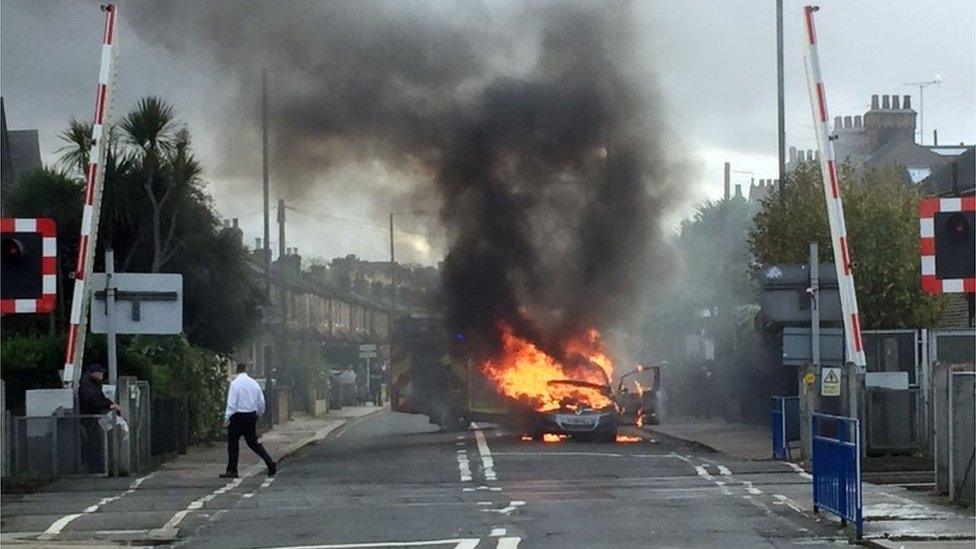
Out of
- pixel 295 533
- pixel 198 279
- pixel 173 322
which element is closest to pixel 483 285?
pixel 198 279

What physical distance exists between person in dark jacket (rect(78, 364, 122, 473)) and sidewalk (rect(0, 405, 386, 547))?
286mm

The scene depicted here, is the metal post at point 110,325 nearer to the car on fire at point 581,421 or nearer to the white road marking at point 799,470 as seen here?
the white road marking at point 799,470

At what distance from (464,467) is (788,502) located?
6.88m

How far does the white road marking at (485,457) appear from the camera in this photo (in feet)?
70.0

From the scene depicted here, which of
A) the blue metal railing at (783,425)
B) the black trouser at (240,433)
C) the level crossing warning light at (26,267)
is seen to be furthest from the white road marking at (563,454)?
the level crossing warning light at (26,267)

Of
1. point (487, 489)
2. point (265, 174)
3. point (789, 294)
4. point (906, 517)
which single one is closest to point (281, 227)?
point (265, 174)

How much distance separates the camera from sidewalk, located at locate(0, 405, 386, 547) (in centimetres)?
1456

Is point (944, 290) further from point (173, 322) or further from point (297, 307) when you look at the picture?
point (297, 307)

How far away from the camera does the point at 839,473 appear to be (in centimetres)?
1436

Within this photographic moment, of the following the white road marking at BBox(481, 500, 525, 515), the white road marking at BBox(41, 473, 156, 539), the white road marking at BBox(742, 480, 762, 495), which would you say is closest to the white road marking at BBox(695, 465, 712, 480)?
the white road marking at BBox(742, 480, 762, 495)

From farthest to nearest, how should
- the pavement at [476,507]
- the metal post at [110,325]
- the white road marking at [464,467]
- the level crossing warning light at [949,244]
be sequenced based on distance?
the metal post at [110,325]
the white road marking at [464,467]
the pavement at [476,507]
the level crossing warning light at [949,244]

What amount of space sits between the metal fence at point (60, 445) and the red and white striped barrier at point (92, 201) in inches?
28.3

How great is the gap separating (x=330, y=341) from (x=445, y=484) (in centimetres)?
5923

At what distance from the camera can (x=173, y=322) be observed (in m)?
22.7
